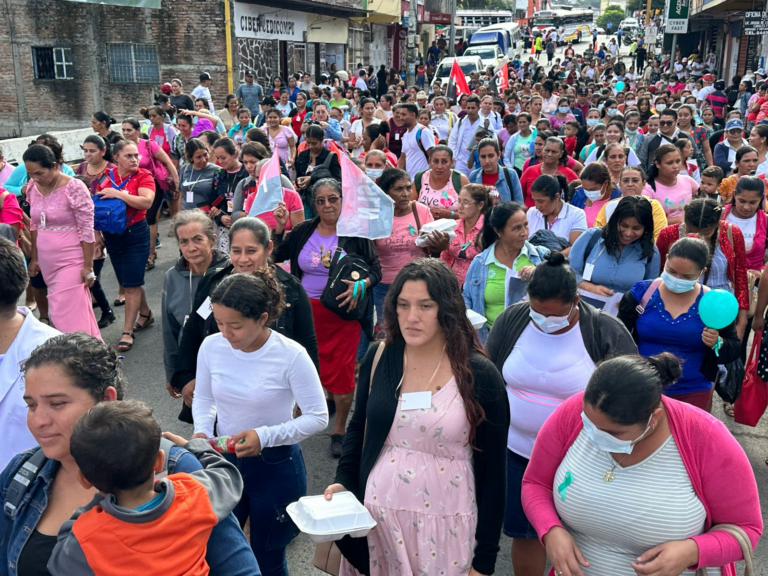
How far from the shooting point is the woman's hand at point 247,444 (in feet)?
10.4

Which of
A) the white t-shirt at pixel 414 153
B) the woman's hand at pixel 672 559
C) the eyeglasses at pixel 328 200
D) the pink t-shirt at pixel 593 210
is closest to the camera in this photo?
the woman's hand at pixel 672 559

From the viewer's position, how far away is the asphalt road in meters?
4.32

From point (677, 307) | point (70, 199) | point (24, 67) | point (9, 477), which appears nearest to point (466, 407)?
point (9, 477)

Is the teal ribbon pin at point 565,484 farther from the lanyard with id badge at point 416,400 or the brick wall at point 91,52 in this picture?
the brick wall at point 91,52

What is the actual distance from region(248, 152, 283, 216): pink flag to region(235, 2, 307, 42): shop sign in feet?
61.2

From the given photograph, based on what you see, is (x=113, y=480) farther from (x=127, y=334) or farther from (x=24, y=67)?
(x=24, y=67)

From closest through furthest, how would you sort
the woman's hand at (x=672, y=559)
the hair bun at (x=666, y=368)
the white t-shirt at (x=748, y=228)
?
the woman's hand at (x=672, y=559), the hair bun at (x=666, y=368), the white t-shirt at (x=748, y=228)

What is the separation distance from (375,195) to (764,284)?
277 centimetres

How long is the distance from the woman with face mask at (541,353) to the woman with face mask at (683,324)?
0.85 metres

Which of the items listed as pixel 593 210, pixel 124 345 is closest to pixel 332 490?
pixel 593 210

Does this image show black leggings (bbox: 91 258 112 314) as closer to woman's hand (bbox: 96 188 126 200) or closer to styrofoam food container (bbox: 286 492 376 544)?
woman's hand (bbox: 96 188 126 200)

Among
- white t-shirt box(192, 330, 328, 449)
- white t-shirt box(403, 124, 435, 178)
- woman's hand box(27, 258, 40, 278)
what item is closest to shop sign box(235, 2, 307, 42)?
white t-shirt box(403, 124, 435, 178)

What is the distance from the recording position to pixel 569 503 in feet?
8.87

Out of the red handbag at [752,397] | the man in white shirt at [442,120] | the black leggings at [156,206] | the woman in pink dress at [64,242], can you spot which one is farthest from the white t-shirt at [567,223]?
the man in white shirt at [442,120]
